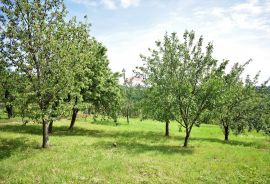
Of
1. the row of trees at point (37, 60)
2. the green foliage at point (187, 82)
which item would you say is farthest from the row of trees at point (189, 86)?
the row of trees at point (37, 60)

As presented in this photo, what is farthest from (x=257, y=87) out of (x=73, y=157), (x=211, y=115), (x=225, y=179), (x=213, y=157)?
(x=73, y=157)

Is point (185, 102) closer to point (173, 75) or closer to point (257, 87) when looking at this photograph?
point (173, 75)

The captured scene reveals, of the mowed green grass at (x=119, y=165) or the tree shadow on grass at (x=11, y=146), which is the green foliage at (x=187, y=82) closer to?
the mowed green grass at (x=119, y=165)

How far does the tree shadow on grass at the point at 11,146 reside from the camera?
80.7 ft

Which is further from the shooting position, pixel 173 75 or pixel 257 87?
pixel 257 87

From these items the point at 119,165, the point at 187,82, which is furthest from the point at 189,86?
the point at 119,165

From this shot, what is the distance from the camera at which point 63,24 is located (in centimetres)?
2894

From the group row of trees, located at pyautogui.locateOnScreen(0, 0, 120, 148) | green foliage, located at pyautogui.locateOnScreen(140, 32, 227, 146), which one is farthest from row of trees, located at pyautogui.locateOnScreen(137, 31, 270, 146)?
row of trees, located at pyautogui.locateOnScreen(0, 0, 120, 148)

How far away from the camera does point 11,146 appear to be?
28.0 metres

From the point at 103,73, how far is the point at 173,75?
52.3 ft

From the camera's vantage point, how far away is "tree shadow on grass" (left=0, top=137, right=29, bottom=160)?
80.7 feet

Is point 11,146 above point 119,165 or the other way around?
above

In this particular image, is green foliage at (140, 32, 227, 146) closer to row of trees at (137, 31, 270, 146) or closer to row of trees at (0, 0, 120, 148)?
row of trees at (137, 31, 270, 146)

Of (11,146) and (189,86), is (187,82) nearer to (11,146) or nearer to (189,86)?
(189,86)
